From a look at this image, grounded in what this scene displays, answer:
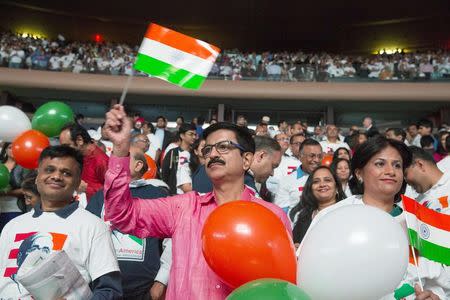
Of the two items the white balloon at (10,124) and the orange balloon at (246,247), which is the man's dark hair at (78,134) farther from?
the orange balloon at (246,247)

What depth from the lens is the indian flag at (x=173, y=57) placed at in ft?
8.61

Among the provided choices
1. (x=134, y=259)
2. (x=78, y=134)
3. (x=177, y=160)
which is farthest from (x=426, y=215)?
(x=177, y=160)

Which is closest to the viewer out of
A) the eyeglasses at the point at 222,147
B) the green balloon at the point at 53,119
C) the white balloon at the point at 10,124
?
the eyeglasses at the point at 222,147

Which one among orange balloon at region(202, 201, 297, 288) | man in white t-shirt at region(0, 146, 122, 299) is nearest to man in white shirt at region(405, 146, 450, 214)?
Result: orange balloon at region(202, 201, 297, 288)

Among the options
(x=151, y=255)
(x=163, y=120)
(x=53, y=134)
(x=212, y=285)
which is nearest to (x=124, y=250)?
(x=151, y=255)

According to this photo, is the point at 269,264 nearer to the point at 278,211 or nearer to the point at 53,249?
the point at 278,211

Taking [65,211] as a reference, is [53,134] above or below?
above

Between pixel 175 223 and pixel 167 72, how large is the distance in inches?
31.1

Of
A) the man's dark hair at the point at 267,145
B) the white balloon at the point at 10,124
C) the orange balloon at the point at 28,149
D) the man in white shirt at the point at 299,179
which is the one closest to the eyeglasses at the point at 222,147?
the man's dark hair at the point at 267,145

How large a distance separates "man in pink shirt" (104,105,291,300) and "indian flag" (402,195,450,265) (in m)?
0.56

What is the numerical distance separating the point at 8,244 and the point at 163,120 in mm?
7479

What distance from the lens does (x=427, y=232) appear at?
2.42 meters

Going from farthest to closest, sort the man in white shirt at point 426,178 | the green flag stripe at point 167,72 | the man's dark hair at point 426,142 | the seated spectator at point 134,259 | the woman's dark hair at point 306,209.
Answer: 1. the man's dark hair at point 426,142
2. the woman's dark hair at point 306,209
3. the man in white shirt at point 426,178
4. the seated spectator at point 134,259
5. the green flag stripe at point 167,72

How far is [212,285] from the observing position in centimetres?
219
